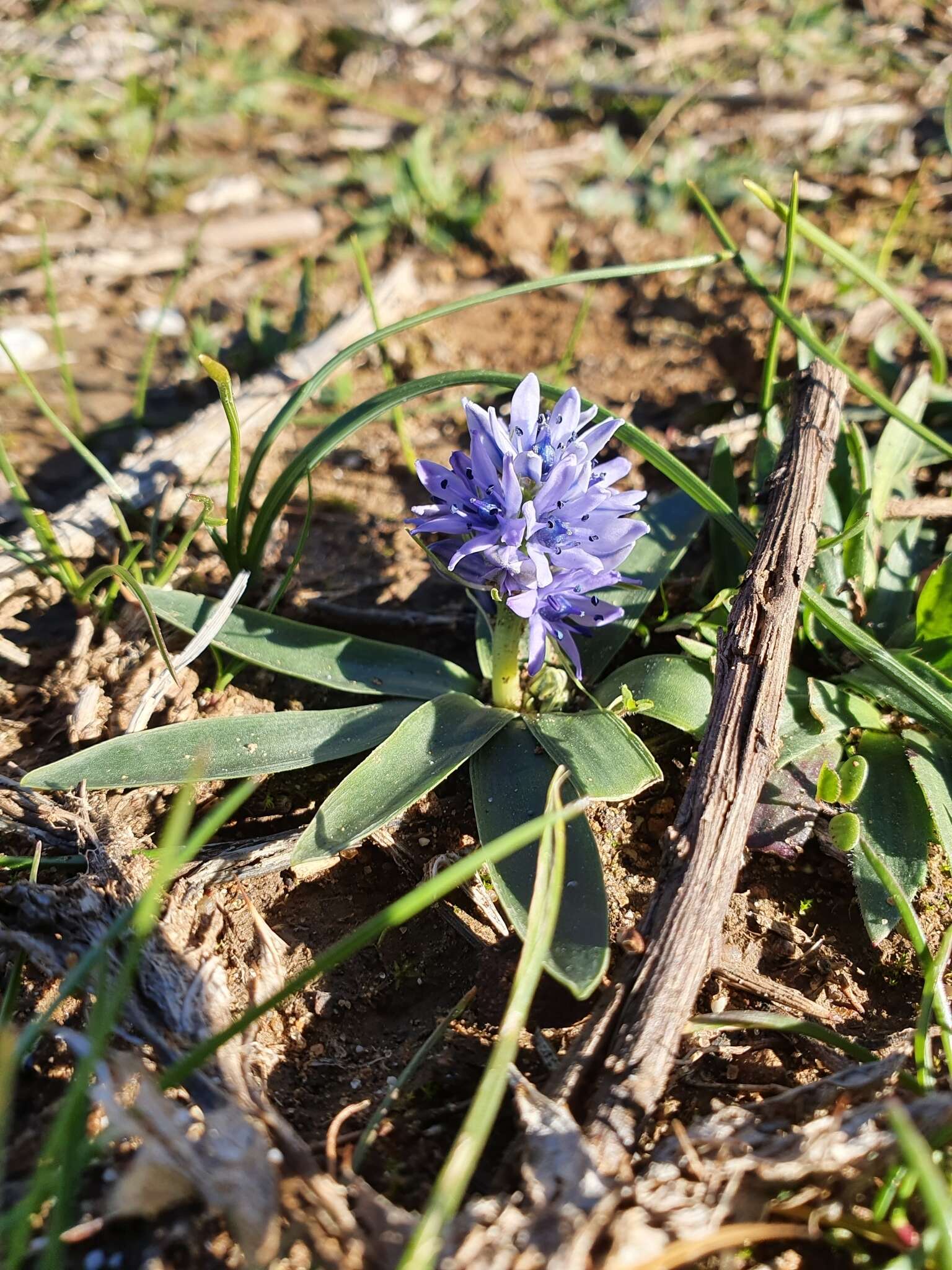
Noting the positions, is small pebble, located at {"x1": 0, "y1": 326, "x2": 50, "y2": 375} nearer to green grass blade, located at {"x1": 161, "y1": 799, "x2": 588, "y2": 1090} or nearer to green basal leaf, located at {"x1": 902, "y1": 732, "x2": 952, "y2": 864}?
green grass blade, located at {"x1": 161, "y1": 799, "x2": 588, "y2": 1090}

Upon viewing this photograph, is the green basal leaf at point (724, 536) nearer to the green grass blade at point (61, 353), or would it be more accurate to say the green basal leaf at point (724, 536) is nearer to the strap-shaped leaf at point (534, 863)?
the strap-shaped leaf at point (534, 863)

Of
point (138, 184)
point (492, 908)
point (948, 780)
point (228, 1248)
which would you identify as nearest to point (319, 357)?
point (138, 184)

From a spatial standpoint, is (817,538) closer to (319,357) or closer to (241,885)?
(241,885)

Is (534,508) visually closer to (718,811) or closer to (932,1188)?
(718,811)

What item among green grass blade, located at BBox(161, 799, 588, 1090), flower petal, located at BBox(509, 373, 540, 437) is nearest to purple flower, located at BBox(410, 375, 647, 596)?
flower petal, located at BBox(509, 373, 540, 437)

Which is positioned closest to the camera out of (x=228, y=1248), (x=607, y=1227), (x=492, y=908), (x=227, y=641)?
(x=607, y=1227)

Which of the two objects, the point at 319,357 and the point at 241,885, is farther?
the point at 319,357

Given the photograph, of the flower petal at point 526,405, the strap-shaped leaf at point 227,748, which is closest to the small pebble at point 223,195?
the flower petal at point 526,405
